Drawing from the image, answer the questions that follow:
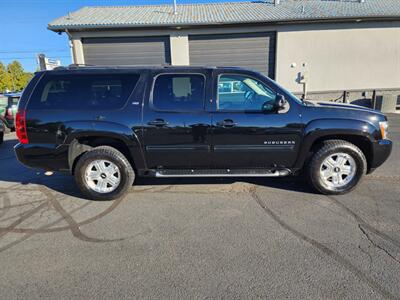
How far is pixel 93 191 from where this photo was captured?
415 centimetres

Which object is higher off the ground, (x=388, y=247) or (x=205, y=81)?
(x=205, y=81)

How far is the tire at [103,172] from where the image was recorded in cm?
407

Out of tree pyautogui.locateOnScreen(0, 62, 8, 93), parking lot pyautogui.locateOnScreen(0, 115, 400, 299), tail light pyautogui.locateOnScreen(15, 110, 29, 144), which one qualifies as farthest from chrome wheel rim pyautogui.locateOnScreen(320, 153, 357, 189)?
tree pyautogui.locateOnScreen(0, 62, 8, 93)

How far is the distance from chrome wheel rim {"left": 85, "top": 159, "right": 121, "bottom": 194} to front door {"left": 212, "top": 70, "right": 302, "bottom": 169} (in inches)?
61.5

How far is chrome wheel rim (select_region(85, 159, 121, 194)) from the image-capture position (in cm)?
413

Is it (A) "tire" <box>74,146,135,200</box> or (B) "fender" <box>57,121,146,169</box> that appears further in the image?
(A) "tire" <box>74,146,135,200</box>

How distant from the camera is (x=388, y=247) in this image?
282cm

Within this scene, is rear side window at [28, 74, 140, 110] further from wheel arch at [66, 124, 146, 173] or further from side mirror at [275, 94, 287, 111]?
side mirror at [275, 94, 287, 111]

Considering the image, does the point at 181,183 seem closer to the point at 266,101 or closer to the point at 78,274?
the point at 266,101

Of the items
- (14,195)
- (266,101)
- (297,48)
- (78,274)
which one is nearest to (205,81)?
(266,101)

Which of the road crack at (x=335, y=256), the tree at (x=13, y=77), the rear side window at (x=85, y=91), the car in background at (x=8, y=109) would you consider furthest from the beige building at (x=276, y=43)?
the tree at (x=13, y=77)

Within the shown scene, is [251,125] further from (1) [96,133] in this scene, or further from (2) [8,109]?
(2) [8,109]

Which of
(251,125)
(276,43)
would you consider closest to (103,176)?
(251,125)

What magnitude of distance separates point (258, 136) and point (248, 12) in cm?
1497
